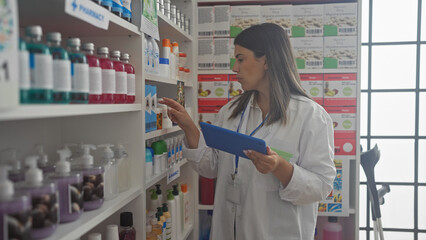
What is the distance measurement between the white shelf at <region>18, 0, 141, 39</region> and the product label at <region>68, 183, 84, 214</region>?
636 mm

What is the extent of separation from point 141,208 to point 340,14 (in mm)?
2360

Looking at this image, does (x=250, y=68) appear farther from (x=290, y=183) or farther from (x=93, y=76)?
(x=93, y=76)

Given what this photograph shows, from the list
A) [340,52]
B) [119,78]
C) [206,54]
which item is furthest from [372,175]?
[119,78]

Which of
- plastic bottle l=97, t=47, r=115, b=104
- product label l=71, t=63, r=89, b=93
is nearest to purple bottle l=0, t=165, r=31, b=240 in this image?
product label l=71, t=63, r=89, b=93

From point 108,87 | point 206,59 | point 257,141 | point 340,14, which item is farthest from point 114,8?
point 340,14

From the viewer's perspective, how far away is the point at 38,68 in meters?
1.04

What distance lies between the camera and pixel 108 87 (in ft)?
4.96

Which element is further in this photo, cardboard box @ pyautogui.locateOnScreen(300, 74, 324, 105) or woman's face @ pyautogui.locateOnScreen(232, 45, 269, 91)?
cardboard box @ pyautogui.locateOnScreen(300, 74, 324, 105)

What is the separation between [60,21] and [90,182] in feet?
2.18

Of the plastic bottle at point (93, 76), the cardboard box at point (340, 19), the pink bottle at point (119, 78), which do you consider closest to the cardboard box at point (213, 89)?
the cardboard box at point (340, 19)

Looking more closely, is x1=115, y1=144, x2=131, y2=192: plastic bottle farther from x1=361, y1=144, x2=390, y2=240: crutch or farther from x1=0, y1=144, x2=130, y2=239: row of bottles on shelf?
x1=361, y1=144, x2=390, y2=240: crutch

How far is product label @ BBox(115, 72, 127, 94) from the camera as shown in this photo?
1.61 metres

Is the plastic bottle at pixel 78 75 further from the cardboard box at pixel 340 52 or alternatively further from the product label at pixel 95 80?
the cardboard box at pixel 340 52

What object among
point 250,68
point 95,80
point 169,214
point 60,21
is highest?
point 60,21
